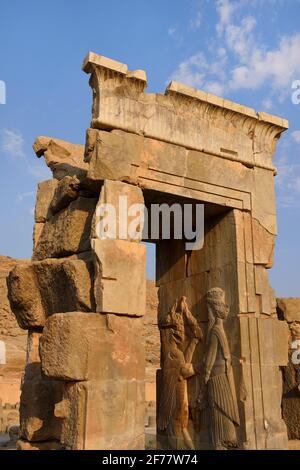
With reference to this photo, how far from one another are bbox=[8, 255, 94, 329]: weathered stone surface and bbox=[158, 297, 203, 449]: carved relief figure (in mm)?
1830

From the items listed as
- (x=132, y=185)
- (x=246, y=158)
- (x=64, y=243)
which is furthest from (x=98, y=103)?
(x=246, y=158)

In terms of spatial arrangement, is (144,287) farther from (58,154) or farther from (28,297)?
(58,154)

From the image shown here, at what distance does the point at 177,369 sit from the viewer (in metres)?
6.45

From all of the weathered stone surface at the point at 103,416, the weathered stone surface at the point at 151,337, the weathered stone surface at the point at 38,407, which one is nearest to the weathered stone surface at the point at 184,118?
the weathered stone surface at the point at 103,416

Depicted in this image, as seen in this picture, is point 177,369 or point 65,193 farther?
point 177,369

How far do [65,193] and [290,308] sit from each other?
4071 millimetres

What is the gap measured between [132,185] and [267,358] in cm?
254

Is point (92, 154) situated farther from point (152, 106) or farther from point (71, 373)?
point (71, 373)

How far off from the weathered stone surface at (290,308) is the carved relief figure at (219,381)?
1997mm

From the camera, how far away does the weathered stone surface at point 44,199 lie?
628 centimetres

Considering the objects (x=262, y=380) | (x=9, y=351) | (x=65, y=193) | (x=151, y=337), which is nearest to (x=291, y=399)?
(x=262, y=380)

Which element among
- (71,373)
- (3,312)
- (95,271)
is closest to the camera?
(71,373)

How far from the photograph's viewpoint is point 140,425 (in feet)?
15.1

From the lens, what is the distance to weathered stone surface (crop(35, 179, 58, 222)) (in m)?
6.28
